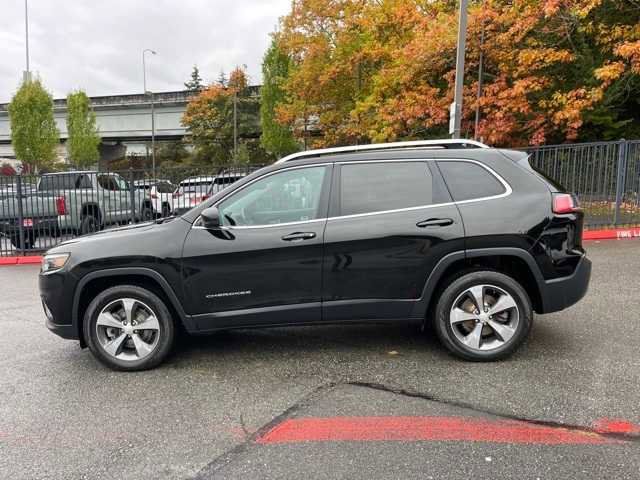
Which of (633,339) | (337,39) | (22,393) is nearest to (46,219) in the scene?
(22,393)

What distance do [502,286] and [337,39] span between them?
19.1m

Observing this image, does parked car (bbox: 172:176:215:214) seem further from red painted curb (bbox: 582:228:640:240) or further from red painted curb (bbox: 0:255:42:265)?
red painted curb (bbox: 582:228:640:240)

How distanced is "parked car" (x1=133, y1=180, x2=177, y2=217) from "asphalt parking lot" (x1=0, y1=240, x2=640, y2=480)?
6.58 metres

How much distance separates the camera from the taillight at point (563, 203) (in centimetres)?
421

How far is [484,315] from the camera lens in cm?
421

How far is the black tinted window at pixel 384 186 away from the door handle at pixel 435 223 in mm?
171

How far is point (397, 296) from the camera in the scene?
422 cm

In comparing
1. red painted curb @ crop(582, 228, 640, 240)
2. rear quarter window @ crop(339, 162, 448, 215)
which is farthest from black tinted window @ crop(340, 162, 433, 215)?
red painted curb @ crop(582, 228, 640, 240)

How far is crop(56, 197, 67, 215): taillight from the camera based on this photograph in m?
11.5

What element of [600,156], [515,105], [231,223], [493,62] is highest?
[493,62]

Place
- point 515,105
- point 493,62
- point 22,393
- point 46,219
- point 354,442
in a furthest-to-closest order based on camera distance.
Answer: point 493,62, point 515,105, point 46,219, point 22,393, point 354,442

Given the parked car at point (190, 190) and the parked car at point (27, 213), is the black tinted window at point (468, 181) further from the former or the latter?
the parked car at point (27, 213)

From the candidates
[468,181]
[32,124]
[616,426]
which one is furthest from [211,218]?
[32,124]

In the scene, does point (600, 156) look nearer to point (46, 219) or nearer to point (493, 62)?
point (493, 62)
